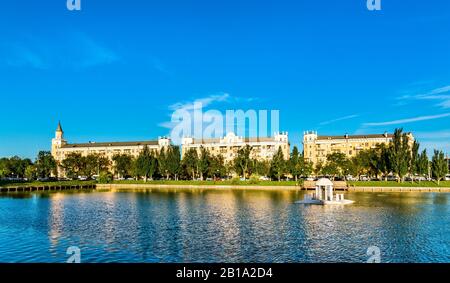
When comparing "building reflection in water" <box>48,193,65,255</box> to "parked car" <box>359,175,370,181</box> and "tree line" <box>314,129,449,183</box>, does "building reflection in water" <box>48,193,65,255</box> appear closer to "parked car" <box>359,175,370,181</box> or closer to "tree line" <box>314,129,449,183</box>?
"tree line" <box>314,129,449,183</box>

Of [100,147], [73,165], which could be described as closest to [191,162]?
[73,165]

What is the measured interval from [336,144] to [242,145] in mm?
31651

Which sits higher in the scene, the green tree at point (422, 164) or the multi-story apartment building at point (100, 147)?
the multi-story apartment building at point (100, 147)

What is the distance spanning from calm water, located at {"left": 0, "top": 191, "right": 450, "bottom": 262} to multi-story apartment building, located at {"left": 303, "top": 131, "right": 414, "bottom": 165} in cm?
8982

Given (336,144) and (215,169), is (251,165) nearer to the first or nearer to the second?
(215,169)

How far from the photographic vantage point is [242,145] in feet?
465

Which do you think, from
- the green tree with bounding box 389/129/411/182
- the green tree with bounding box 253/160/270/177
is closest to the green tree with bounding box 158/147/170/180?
the green tree with bounding box 253/160/270/177

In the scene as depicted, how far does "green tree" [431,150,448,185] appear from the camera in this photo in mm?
84062

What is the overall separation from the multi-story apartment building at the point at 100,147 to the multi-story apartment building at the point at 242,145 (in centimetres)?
1493

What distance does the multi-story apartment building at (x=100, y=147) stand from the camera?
158 m

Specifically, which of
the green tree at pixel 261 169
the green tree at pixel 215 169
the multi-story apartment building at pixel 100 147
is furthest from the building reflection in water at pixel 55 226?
the multi-story apartment building at pixel 100 147

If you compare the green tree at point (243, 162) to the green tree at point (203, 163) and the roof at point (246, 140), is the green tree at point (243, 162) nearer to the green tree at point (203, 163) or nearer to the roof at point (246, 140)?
the green tree at point (203, 163)
